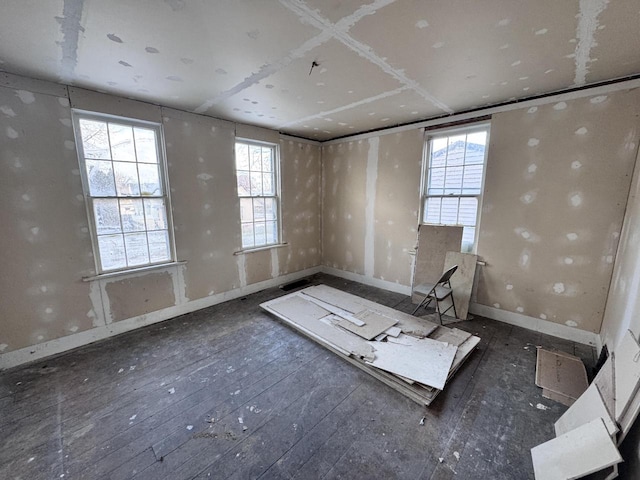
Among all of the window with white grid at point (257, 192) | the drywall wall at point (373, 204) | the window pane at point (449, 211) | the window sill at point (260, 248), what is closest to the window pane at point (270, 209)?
the window with white grid at point (257, 192)

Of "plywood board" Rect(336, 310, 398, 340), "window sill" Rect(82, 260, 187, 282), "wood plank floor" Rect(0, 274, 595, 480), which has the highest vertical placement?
"window sill" Rect(82, 260, 187, 282)

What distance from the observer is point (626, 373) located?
1417 millimetres

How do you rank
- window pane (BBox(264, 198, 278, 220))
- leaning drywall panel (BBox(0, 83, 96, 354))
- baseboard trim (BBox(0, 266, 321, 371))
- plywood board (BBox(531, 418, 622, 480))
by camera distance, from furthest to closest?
1. window pane (BBox(264, 198, 278, 220))
2. baseboard trim (BBox(0, 266, 321, 371))
3. leaning drywall panel (BBox(0, 83, 96, 354))
4. plywood board (BBox(531, 418, 622, 480))

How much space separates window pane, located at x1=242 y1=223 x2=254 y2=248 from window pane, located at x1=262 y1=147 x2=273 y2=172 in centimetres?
99

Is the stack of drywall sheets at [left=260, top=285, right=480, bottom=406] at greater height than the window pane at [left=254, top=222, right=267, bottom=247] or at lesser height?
lesser

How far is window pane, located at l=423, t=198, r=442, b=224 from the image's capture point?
3.60 metres

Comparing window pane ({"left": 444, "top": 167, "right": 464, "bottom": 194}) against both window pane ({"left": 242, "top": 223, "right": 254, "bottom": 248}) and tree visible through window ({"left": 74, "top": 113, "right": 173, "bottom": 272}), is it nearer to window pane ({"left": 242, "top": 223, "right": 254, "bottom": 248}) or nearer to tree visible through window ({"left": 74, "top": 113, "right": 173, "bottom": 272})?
window pane ({"left": 242, "top": 223, "right": 254, "bottom": 248})

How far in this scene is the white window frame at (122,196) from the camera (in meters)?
2.52

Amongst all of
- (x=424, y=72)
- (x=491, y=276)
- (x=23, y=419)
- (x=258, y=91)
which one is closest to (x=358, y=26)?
(x=424, y=72)

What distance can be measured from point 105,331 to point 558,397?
438cm

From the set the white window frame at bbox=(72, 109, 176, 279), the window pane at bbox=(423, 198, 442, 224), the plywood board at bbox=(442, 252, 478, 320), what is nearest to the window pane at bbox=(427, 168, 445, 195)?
the window pane at bbox=(423, 198, 442, 224)

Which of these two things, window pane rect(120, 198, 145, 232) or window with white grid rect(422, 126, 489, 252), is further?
window with white grid rect(422, 126, 489, 252)

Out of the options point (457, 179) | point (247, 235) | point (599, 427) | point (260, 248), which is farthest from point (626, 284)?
point (247, 235)

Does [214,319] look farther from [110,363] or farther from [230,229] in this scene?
[230,229]
